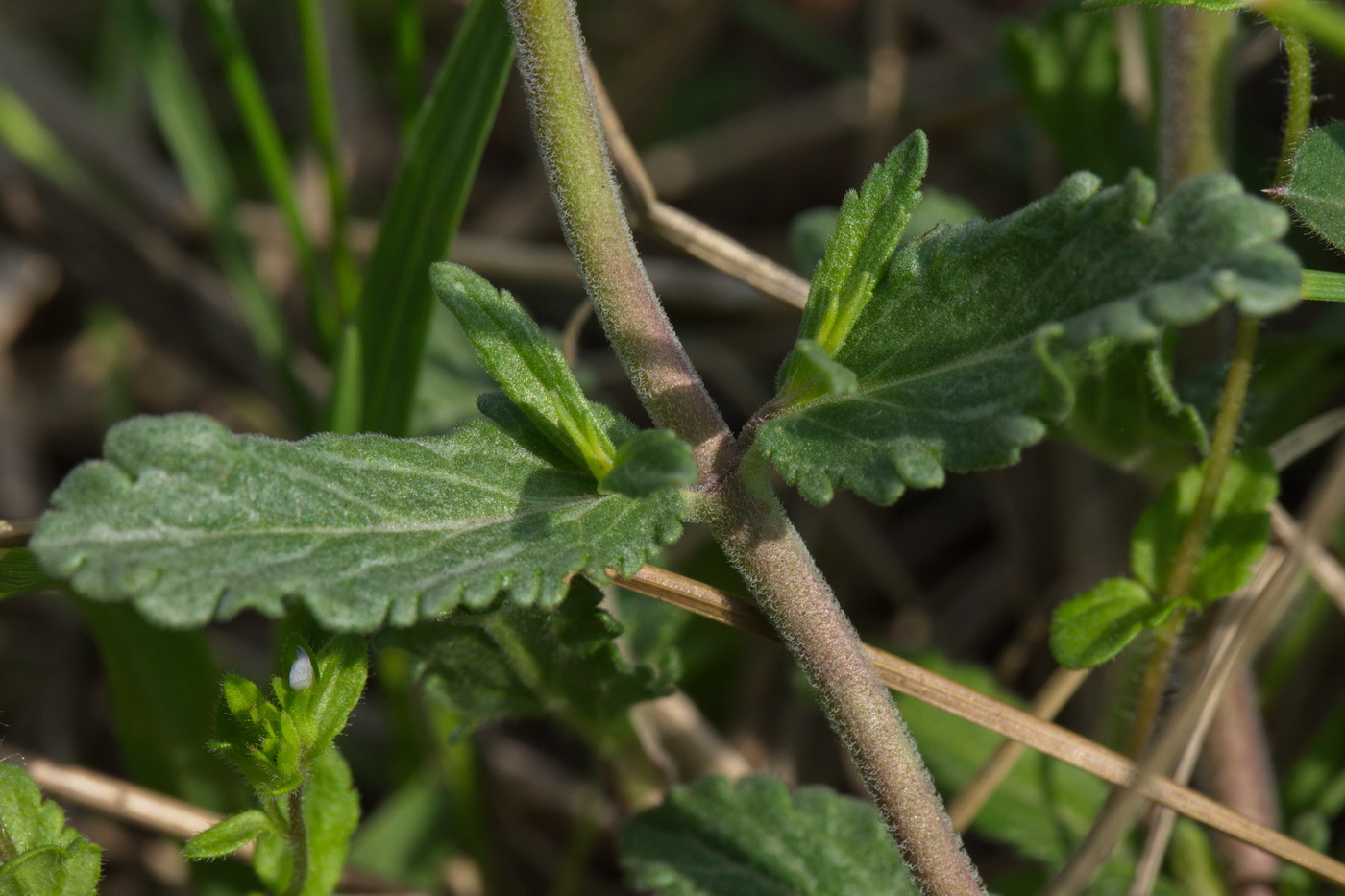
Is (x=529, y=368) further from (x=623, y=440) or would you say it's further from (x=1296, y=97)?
(x=1296, y=97)

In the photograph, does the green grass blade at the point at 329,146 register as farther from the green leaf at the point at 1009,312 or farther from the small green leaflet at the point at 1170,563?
the small green leaflet at the point at 1170,563

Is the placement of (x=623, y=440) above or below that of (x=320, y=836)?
above

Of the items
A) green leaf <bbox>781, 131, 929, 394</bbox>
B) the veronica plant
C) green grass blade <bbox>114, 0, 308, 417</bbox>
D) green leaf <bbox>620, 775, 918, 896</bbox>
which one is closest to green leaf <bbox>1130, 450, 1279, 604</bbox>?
the veronica plant

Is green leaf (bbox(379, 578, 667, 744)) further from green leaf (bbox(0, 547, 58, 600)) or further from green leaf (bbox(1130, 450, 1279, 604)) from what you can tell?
green leaf (bbox(1130, 450, 1279, 604))

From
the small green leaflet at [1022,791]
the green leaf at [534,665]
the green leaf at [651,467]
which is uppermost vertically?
the green leaf at [651,467]

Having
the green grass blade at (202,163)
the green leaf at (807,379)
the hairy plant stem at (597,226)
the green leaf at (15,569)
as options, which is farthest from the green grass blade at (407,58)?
the green leaf at (807,379)

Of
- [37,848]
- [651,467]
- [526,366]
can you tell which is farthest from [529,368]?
[37,848]
